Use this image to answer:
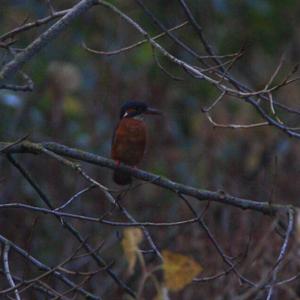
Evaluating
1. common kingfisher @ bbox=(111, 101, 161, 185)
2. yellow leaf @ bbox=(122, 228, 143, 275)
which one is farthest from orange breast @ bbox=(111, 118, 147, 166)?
yellow leaf @ bbox=(122, 228, 143, 275)

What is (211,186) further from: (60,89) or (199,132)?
(60,89)

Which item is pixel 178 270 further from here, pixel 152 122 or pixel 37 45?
pixel 152 122

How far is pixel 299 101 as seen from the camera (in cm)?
906

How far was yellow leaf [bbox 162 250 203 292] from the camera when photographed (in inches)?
111

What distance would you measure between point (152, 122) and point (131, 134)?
2193 mm

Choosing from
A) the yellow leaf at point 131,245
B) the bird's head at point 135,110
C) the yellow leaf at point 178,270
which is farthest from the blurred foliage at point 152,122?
the yellow leaf at point 178,270

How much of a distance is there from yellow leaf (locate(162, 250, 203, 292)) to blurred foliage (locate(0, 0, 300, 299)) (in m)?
3.75

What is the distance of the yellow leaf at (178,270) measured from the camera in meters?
2.82

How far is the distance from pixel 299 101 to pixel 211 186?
165 centimetres

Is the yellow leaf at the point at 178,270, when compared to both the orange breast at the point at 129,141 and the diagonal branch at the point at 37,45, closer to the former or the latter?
the diagonal branch at the point at 37,45

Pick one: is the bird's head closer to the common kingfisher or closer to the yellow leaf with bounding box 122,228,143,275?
the common kingfisher

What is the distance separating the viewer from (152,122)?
27.2 ft

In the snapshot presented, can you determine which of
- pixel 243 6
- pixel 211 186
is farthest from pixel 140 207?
pixel 243 6

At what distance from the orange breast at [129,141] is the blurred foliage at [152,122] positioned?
0.88 metres
